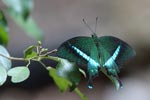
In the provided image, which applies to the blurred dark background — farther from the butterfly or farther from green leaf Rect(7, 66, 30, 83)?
the butterfly

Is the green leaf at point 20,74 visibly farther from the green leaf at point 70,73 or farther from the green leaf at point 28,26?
the green leaf at point 28,26

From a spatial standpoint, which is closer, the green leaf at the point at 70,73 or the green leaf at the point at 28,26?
the green leaf at the point at 28,26

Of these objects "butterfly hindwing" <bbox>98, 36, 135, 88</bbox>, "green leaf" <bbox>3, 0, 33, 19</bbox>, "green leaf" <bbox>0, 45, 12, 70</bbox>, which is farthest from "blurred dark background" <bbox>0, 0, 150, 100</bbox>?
"green leaf" <bbox>3, 0, 33, 19</bbox>

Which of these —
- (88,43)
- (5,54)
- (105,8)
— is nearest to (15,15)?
(88,43)

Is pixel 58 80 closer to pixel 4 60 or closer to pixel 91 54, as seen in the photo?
pixel 91 54

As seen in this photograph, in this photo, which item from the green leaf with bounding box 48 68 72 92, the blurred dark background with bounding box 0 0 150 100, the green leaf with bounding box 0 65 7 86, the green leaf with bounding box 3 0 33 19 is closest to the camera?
the green leaf with bounding box 3 0 33 19

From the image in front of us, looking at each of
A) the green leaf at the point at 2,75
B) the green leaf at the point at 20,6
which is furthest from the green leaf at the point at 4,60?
the green leaf at the point at 20,6

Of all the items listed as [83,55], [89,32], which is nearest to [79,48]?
[83,55]
